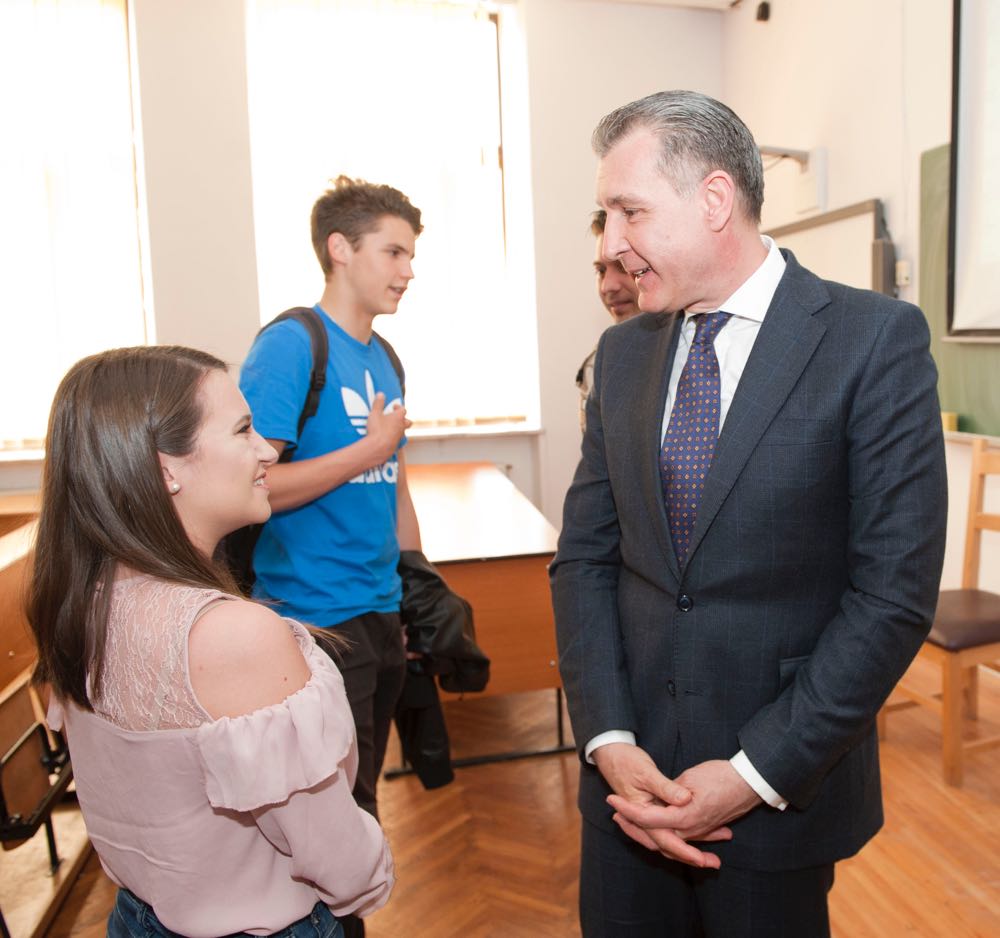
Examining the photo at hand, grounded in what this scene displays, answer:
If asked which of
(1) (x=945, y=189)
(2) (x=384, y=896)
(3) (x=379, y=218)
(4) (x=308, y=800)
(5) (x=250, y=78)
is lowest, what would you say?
(2) (x=384, y=896)

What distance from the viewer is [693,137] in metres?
1.14

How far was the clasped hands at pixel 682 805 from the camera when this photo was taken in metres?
1.09

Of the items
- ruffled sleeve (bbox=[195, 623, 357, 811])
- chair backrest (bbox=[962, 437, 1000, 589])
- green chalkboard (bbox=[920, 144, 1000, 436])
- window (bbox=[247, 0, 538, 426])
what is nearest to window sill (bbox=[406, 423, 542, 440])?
window (bbox=[247, 0, 538, 426])

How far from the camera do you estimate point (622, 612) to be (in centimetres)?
130

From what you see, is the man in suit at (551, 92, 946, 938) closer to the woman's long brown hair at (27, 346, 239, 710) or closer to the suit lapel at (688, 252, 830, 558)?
the suit lapel at (688, 252, 830, 558)

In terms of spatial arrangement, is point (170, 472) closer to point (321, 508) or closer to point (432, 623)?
point (321, 508)

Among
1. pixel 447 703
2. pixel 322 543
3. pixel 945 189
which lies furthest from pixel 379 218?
pixel 945 189

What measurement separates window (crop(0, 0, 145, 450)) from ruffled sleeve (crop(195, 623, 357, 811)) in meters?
4.67

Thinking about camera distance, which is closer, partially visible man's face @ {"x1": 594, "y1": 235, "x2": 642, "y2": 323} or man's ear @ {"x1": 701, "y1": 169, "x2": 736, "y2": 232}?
man's ear @ {"x1": 701, "y1": 169, "x2": 736, "y2": 232}

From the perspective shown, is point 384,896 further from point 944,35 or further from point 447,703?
point 944,35

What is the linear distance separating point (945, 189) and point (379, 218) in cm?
260

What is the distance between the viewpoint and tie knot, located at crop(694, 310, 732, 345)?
1223 mm

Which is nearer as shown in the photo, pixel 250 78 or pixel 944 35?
pixel 944 35

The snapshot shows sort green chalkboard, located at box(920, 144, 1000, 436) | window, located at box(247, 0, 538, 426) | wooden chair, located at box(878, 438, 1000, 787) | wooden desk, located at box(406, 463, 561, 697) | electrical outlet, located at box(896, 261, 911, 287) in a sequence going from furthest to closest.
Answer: window, located at box(247, 0, 538, 426), electrical outlet, located at box(896, 261, 911, 287), green chalkboard, located at box(920, 144, 1000, 436), wooden desk, located at box(406, 463, 561, 697), wooden chair, located at box(878, 438, 1000, 787)
